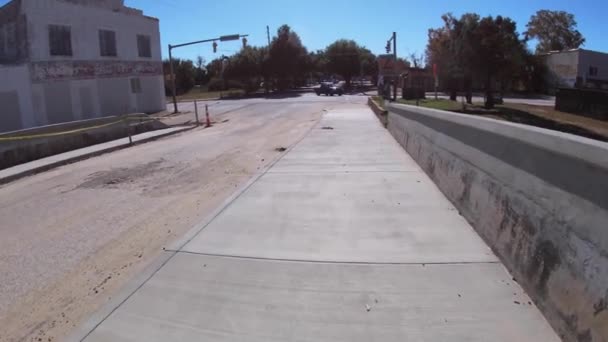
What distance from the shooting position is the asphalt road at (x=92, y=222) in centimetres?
436

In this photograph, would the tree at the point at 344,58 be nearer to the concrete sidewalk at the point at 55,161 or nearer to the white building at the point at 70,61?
the white building at the point at 70,61

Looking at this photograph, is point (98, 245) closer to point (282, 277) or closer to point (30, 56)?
point (282, 277)

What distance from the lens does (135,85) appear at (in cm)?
3791

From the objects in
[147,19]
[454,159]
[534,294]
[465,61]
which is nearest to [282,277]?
[534,294]

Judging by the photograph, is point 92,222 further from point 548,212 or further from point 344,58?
point 344,58

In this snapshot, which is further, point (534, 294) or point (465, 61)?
point (465, 61)

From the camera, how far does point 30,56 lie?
28.0m

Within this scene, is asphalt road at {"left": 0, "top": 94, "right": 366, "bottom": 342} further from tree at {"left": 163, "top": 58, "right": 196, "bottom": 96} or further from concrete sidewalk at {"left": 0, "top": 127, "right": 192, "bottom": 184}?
tree at {"left": 163, "top": 58, "right": 196, "bottom": 96}

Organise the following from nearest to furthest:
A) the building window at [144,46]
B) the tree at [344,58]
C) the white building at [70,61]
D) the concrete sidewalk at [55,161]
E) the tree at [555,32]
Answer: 1. the concrete sidewalk at [55,161]
2. the white building at [70,61]
3. the building window at [144,46]
4. the tree at [344,58]
5. the tree at [555,32]

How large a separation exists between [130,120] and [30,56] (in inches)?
469

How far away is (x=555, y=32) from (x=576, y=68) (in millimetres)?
41822

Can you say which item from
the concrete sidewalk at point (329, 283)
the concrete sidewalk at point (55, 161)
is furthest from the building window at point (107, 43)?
the concrete sidewalk at point (329, 283)

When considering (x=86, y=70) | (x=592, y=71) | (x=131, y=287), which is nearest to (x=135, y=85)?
(x=86, y=70)

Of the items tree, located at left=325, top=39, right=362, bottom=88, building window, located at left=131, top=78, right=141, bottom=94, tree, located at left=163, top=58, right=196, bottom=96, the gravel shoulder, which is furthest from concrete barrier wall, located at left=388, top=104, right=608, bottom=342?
tree, located at left=163, top=58, right=196, bottom=96
